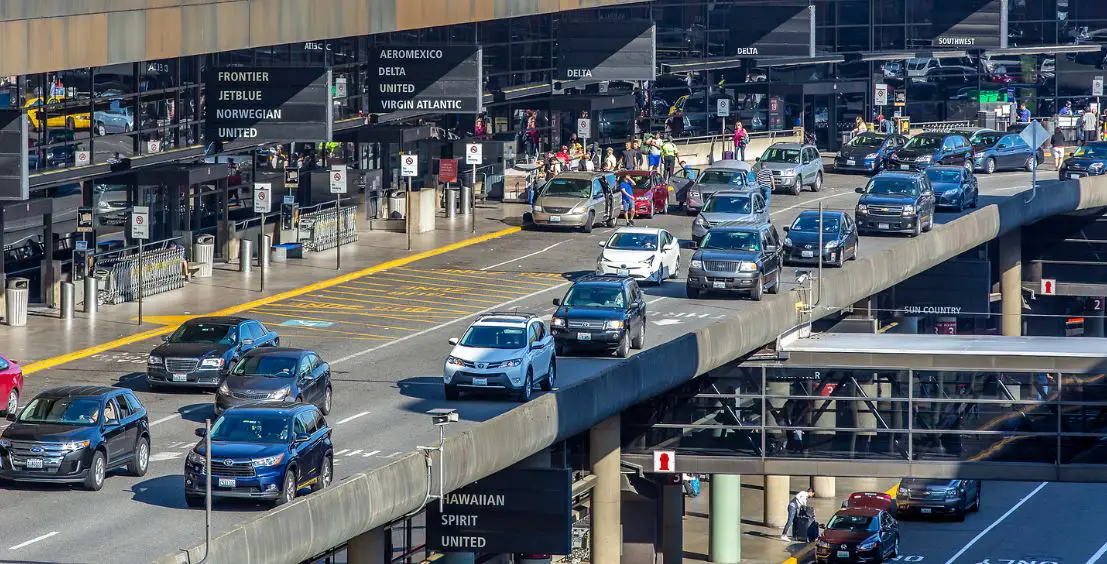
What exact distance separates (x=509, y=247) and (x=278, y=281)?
8.70 metres

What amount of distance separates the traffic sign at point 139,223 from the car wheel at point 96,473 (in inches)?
651

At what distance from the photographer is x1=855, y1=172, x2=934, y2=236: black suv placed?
61094 millimetres

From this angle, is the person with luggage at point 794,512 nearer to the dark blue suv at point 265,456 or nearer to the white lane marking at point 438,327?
the white lane marking at point 438,327

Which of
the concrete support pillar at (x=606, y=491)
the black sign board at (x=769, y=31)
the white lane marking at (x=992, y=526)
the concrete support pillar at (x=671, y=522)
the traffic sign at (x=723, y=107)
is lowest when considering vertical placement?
the white lane marking at (x=992, y=526)

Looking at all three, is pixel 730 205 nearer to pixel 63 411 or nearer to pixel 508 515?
pixel 508 515

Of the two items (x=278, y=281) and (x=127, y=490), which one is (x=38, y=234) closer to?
(x=278, y=281)

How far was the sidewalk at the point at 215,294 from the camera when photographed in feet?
150

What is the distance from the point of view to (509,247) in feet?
200

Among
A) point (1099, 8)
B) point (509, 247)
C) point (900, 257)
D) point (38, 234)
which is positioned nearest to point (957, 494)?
point (900, 257)

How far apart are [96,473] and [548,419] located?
9.14 metres

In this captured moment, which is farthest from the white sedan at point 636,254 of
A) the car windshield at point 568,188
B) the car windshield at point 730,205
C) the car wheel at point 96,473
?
the car wheel at point 96,473

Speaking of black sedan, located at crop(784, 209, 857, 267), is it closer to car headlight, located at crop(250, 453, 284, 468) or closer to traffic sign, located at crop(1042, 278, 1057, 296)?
car headlight, located at crop(250, 453, 284, 468)

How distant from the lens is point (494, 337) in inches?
1535

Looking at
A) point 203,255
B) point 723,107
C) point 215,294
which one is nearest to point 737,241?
point 215,294
